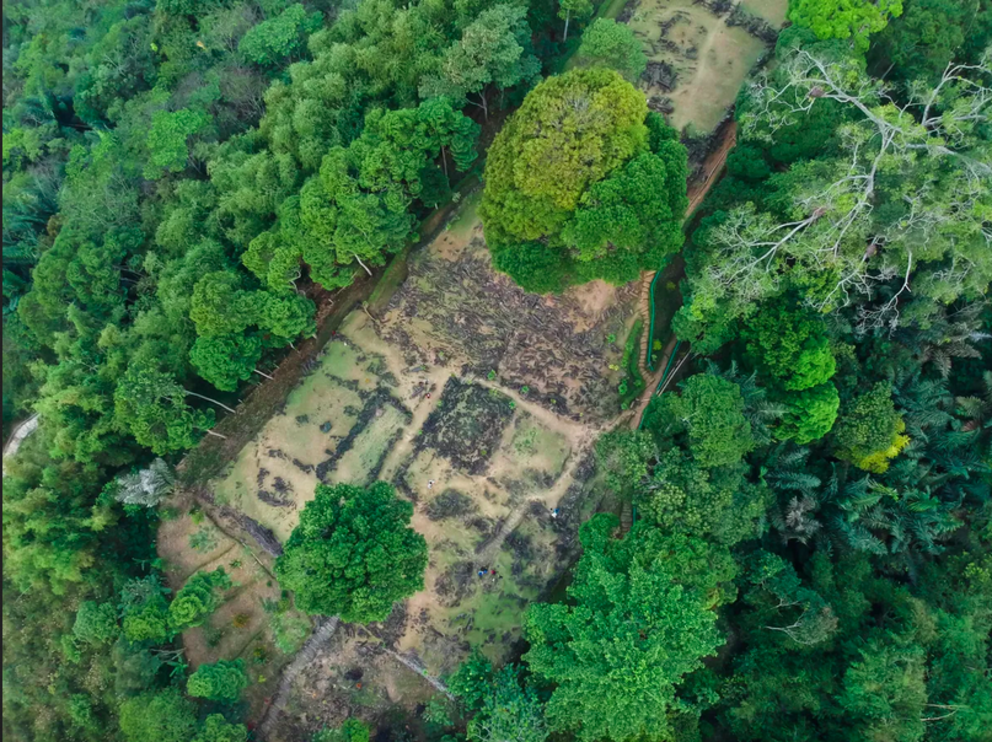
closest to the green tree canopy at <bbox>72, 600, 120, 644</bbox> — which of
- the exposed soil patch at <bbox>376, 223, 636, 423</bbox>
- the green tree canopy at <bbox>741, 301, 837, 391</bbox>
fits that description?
the exposed soil patch at <bbox>376, 223, 636, 423</bbox>


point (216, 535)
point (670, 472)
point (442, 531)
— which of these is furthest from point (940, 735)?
point (216, 535)

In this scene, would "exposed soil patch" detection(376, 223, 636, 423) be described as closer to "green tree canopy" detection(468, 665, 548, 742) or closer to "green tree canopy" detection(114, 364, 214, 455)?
"green tree canopy" detection(114, 364, 214, 455)

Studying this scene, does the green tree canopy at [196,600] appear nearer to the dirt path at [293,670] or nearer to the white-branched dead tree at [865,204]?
the dirt path at [293,670]

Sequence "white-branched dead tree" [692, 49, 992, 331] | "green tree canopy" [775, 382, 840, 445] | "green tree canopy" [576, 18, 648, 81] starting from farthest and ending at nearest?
"green tree canopy" [576, 18, 648, 81]
"green tree canopy" [775, 382, 840, 445]
"white-branched dead tree" [692, 49, 992, 331]

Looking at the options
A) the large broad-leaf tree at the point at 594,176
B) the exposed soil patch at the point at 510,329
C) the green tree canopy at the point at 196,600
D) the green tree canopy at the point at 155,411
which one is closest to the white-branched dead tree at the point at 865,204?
the large broad-leaf tree at the point at 594,176

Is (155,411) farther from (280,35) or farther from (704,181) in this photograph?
(704,181)
